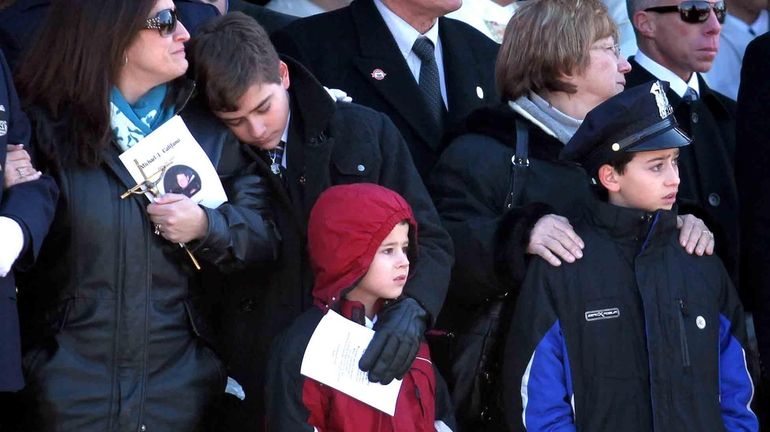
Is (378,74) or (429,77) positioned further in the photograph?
(429,77)

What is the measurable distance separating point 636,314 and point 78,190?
1.69 metres

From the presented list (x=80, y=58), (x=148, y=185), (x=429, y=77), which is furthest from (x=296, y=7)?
(x=148, y=185)

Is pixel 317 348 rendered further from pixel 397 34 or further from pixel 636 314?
pixel 397 34

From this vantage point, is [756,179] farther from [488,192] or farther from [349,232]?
[349,232]

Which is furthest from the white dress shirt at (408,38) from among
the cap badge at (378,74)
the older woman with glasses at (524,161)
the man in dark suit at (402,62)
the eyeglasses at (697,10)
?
the eyeglasses at (697,10)

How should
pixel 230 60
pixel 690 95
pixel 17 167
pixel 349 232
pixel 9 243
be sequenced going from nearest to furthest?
pixel 9 243 → pixel 17 167 → pixel 349 232 → pixel 230 60 → pixel 690 95

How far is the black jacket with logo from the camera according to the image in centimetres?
474

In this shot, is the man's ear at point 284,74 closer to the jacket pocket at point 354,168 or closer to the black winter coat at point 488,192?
the jacket pocket at point 354,168

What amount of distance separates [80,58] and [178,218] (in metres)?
0.59

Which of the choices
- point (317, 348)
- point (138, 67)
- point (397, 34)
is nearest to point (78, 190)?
point (138, 67)

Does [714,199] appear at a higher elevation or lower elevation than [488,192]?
lower

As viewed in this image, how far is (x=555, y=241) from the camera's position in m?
4.91

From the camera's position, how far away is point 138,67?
480cm

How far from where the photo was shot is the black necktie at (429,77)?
589 centimetres
